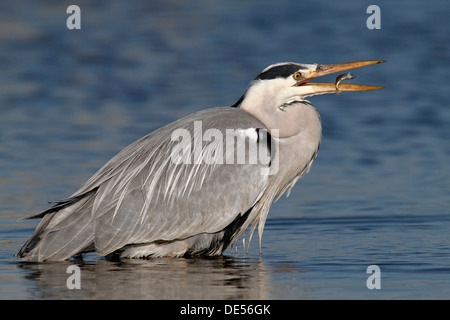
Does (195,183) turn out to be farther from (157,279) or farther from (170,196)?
(157,279)

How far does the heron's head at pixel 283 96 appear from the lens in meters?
7.62

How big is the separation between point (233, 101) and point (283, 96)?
588 centimetres

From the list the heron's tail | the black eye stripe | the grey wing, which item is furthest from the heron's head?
the heron's tail

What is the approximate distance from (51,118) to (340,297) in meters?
8.33

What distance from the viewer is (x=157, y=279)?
6.41 meters

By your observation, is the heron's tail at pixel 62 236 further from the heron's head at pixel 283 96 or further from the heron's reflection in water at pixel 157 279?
the heron's head at pixel 283 96

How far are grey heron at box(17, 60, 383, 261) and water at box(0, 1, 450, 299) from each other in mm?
214

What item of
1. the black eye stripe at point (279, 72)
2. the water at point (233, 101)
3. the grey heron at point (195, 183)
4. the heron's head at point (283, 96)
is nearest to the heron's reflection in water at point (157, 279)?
the water at point (233, 101)

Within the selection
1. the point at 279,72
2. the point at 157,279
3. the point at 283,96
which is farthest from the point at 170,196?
the point at 279,72

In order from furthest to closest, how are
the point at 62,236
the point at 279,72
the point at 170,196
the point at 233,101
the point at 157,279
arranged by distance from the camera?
the point at 233,101 < the point at 279,72 < the point at 170,196 < the point at 62,236 < the point at 157,279

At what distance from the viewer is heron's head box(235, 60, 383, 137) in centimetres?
762
